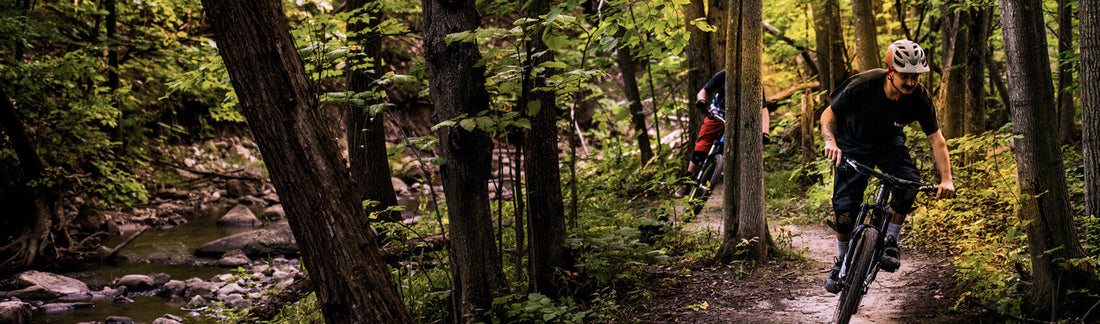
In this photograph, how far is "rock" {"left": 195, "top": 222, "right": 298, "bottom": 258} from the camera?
34.6 feet

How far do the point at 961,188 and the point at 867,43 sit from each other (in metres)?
2.19

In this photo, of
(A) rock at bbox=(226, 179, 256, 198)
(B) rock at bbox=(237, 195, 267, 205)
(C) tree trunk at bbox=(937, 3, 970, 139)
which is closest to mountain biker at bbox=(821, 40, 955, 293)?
(C) tree trunk at bbox=(937, 3, 970, 139)

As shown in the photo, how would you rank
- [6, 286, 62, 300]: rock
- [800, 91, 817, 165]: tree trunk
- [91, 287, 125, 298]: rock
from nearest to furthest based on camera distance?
[6, 286, 62, 300]: rock → [91, 287, 125, 298]: rock → [800, 91, 817, 165]: tree trunk

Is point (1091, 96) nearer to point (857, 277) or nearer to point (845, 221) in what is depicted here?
point (845, 221)

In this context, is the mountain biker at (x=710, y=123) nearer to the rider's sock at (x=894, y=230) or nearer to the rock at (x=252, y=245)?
the rider's sock at (x=894, y=230)

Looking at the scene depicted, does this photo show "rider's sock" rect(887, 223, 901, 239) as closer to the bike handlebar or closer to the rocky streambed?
the bike handlebar

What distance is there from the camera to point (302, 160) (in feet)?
9.56

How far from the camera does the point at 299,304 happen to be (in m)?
6.42

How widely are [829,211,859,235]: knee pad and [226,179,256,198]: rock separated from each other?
48.2 ft

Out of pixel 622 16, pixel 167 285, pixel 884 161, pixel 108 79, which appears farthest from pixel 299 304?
pixel 108 79

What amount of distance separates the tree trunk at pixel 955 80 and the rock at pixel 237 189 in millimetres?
14692

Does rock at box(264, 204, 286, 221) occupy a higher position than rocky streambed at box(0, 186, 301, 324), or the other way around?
rock at box(264, 204, 286, 221)

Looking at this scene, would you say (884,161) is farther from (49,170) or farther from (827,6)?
(49,170)

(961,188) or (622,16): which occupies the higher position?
(622,16)
